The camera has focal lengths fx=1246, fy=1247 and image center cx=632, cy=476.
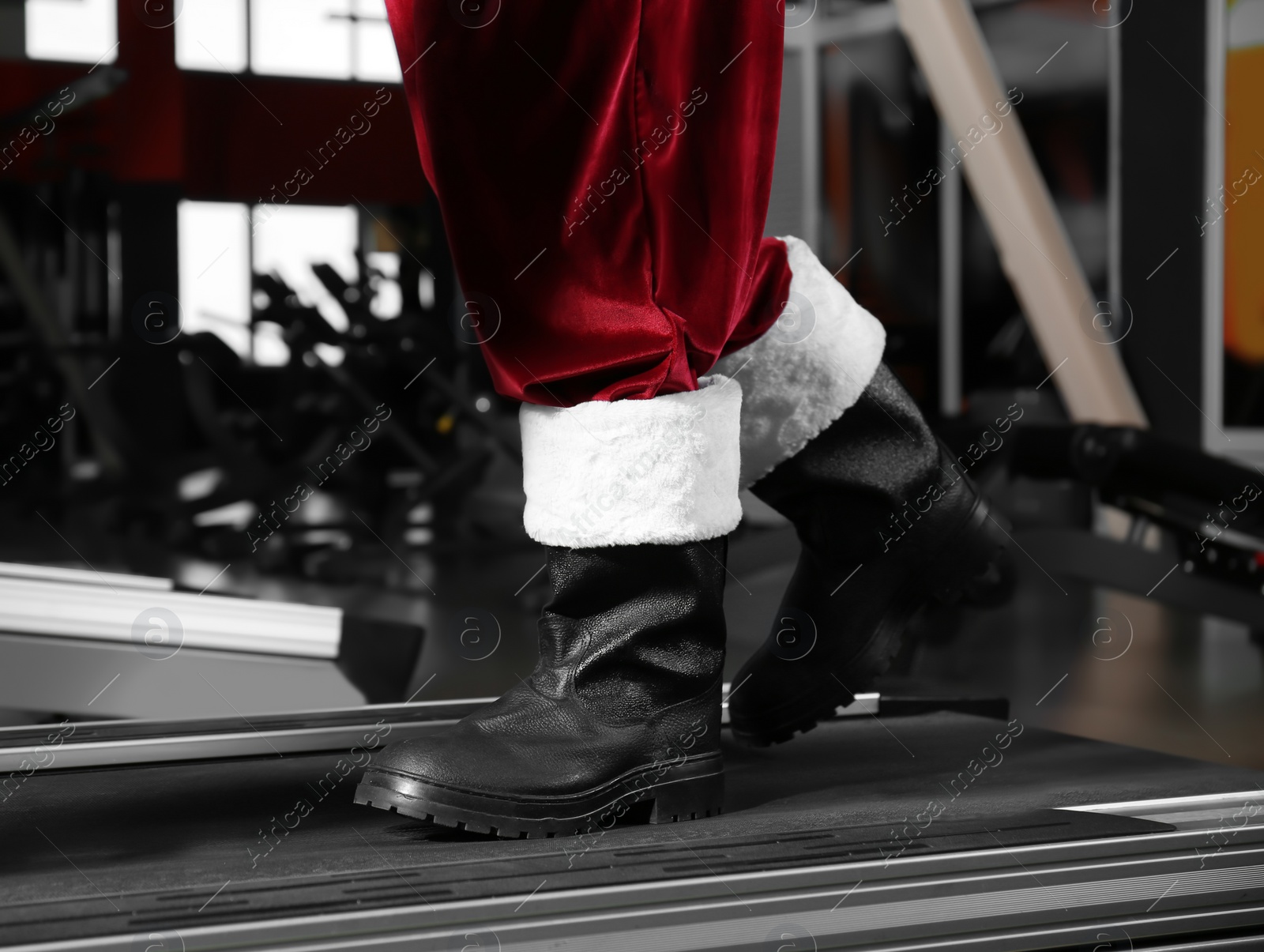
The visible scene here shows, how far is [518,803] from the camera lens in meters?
0.88

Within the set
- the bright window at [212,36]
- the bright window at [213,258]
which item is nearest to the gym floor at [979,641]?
the bright window at [213,258]

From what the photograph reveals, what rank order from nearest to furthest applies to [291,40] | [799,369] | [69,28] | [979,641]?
[799,369], [979,641], [291,40], [69,28]

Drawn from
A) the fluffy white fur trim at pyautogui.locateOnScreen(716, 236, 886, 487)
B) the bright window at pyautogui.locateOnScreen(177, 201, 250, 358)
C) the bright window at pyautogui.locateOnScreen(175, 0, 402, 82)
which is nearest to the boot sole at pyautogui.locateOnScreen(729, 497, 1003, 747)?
the fluffy white fur trim at pyautogui.locateOnScreen(716, 236, 886, 487)

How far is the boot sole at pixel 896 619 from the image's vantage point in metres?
1.13

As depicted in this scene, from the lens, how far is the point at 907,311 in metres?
6.95

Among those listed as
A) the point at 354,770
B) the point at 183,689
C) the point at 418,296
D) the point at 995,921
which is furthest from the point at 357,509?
the point at 995,921

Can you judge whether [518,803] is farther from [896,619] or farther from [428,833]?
[896,619]

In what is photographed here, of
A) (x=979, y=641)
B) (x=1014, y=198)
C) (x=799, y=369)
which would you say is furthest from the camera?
(x=979, y=641)

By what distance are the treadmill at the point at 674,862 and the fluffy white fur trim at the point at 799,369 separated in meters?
0.31

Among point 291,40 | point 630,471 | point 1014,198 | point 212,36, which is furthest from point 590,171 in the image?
point 212,36

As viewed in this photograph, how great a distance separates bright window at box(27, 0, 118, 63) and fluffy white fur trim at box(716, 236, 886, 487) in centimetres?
834

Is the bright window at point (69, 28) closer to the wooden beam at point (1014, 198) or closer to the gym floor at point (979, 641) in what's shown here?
the gym floor at point (979, 641)

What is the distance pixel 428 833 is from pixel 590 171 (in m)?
0.50

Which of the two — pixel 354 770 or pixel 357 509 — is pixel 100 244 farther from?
pixel 354 770
